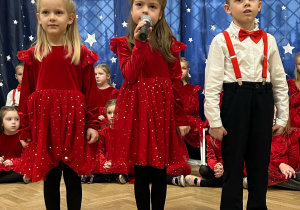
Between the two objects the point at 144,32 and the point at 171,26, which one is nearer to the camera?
the point at 144,32

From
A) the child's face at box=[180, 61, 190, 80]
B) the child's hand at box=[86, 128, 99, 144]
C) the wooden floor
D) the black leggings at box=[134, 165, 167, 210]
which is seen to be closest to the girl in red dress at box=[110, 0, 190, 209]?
the black leggings at box=[134, 165, 167, 210]

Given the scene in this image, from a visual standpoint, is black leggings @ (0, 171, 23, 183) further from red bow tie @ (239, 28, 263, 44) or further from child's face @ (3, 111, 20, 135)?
red bow tie @ (239, 28, 263, 44)

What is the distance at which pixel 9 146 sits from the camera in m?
3.43

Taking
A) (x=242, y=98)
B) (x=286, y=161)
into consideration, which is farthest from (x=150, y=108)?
(x=286, y=161)

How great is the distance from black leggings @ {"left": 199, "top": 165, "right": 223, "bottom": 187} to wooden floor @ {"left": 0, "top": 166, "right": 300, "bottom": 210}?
2.7 inches

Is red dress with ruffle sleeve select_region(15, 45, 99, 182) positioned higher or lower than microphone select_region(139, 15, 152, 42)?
lower

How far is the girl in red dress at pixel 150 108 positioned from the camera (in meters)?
1.85

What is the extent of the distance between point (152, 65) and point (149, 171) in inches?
19.9

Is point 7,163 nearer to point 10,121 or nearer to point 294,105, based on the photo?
point 10,121

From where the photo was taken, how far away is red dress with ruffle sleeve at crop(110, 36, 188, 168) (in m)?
1.85

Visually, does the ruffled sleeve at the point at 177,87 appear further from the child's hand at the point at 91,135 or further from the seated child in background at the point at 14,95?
the seated child in background at the point at 14,95

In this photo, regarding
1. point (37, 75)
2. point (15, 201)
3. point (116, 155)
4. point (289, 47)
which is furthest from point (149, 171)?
point (289, 47)

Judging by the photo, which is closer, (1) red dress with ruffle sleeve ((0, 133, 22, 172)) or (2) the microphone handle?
(2) the microphone handle

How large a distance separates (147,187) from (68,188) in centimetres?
37
